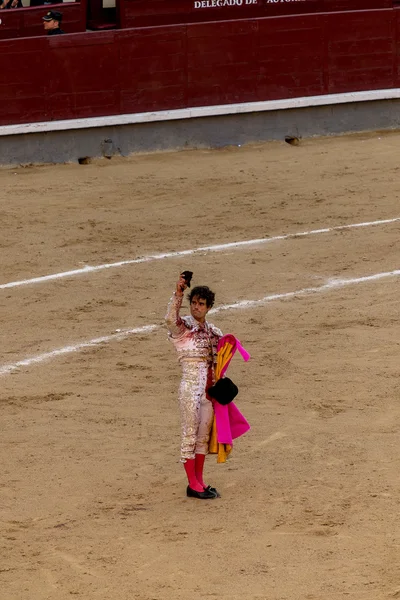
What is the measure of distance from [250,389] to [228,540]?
7.71 ft

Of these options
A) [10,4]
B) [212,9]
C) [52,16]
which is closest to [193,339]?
[52,16]

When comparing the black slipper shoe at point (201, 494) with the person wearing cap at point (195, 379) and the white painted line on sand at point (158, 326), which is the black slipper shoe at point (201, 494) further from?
the white painted line on sand at point (158, 326)

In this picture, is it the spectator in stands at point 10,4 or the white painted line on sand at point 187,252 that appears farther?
the spectator in stands at point 10,4

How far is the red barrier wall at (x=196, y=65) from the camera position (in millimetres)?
15711

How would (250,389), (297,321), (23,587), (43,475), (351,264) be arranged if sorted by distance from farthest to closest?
(351,264), (297,321), (250,389), (43,475), (23,587)

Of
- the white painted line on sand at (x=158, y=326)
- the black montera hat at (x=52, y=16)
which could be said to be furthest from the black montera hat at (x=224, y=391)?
the black montera hat at (x=52, y=16)

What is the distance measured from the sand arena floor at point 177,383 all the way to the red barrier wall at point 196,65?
1.03 metres

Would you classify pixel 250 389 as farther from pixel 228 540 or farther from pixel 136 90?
pixel 136 90

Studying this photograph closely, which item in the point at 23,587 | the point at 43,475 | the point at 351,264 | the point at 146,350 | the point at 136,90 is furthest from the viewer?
the point at 136,90

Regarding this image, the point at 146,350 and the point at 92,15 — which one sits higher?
the point at 92,15

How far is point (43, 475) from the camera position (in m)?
7.46

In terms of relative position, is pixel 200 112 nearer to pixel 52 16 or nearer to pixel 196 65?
pixel 196 65

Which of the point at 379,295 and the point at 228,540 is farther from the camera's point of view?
the point at 379,295

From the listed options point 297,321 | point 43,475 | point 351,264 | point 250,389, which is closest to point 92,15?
point 351,264
